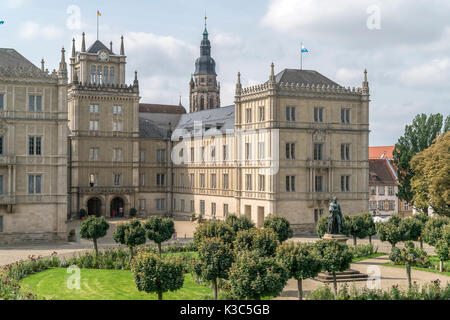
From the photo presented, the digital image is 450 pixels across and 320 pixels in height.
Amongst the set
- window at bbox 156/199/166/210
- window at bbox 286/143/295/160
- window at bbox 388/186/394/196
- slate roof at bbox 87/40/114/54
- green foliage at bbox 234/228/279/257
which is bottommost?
green foliage at bbox 234/228/279/257

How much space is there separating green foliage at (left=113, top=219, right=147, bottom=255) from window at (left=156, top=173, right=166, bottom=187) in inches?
1730

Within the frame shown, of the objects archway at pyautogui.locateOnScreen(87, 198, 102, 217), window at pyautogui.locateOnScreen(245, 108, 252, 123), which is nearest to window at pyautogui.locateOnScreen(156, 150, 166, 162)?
archway at pyautogui.locateOnScreen(87, 198, 102, 217)

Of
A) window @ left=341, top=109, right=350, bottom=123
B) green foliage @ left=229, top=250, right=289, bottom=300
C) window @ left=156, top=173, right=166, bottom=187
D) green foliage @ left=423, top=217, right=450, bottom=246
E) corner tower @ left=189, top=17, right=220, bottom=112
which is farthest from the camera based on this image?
corner tower @ left=189, top=17, right=220, bottom=112

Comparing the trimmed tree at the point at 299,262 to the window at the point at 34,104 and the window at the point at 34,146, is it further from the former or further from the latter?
the window at the point at 34,104

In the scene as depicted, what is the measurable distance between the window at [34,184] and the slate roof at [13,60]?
11.0 metres

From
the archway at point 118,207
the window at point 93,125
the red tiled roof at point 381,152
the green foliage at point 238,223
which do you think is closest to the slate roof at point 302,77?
the green foliage at point 238,223

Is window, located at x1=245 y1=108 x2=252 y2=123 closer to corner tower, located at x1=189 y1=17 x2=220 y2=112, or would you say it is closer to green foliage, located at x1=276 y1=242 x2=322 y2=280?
green foliage, located at x1=276 y1=242 x2=322 y2=280

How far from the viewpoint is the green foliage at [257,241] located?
40812 millimetres

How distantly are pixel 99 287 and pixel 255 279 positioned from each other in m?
12.9

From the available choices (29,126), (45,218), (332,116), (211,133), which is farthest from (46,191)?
(332,116)

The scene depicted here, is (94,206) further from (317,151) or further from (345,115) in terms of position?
(345,115)

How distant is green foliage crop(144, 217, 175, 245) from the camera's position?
5081cm

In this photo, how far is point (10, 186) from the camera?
195 ft
